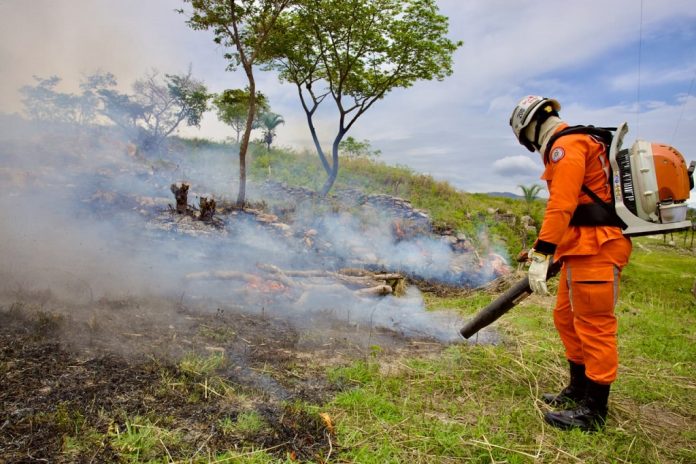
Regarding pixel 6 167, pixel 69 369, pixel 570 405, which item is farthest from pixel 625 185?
pixel 6 167

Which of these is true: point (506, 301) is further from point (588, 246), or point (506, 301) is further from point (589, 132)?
point (589, 132)

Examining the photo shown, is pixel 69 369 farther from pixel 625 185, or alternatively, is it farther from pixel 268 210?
pixel 268 210

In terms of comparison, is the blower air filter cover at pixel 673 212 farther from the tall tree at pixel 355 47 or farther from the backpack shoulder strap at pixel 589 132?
the tall tree at pixel 355 47

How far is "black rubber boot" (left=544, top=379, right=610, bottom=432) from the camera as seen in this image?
2.81m

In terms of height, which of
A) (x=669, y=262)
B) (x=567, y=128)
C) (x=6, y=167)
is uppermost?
(x=567, y=128)

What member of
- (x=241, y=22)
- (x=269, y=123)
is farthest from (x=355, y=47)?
(x=269, y=123)

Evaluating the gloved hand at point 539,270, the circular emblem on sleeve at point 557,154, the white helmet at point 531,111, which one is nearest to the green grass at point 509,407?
the gloved hand at point 539,270

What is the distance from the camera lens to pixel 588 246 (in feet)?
9.04

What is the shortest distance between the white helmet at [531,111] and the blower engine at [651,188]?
21.7 inches

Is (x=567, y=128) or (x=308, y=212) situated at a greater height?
(x=567, y=128)

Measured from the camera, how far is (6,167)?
9375 mm

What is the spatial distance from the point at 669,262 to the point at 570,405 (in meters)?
14.9

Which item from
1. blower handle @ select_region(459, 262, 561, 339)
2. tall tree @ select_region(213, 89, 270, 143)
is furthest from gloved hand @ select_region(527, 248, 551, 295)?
tall tree @ select_region(213, 89, 270, 143)

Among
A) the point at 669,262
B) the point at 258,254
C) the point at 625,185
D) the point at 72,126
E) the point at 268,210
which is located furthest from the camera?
the point at 669,262
